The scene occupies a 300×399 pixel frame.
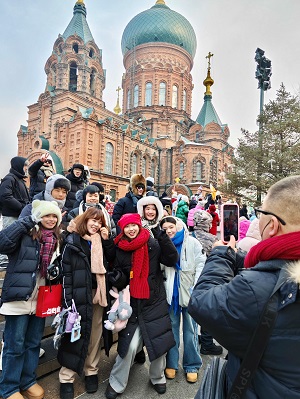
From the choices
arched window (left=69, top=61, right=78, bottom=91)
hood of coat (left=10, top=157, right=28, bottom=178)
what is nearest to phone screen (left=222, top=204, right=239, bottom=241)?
hood of coat (left=10, top=157, right=28, bottom=178)

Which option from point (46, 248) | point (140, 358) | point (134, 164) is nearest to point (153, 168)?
point (134, 164)

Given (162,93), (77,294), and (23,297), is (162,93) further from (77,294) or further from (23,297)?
(23,297)

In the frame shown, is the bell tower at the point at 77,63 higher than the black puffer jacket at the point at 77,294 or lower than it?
higher

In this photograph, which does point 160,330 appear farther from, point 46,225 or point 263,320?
point 263,320

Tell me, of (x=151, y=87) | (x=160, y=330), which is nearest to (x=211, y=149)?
(x=151, y=87)

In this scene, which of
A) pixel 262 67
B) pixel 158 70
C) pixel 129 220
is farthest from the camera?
pixel 158 70

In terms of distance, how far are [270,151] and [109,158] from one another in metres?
16.5

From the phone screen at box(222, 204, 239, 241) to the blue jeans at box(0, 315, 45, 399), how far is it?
2104mm

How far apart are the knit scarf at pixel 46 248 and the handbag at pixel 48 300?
0.56 feet

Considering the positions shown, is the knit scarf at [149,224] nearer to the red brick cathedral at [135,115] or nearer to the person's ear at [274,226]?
the person's ear at [274,226]

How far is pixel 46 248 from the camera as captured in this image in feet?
9.29

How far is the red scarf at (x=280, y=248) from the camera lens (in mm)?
1150

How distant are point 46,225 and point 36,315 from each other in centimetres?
88

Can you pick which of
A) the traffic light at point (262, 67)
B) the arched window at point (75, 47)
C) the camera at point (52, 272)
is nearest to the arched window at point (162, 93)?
the arched window at point (75, 47)
